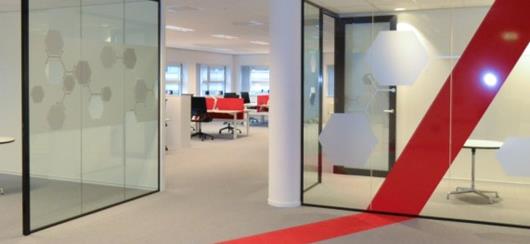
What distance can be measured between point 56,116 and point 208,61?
1595 cm

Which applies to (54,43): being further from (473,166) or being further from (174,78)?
(174,78)

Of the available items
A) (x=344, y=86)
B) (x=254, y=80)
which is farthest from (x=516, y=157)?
(x=254, y=80)

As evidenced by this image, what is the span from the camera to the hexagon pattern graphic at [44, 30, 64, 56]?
4.86 meters

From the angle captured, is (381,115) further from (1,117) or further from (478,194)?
(1,117)

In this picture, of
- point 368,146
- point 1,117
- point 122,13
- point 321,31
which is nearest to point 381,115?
point 368,146

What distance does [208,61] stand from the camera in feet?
68.1

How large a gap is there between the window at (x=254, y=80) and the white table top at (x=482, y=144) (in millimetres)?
17061

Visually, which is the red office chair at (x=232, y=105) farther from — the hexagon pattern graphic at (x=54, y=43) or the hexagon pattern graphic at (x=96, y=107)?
the hexagon pattern graphic at (x=54, y=43)

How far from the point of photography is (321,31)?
6.18m

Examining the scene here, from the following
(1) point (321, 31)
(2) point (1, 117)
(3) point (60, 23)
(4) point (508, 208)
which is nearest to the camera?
(3) point (60, 23)

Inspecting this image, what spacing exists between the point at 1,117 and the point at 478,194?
264 inches

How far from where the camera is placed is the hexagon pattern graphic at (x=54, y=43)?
486 cm

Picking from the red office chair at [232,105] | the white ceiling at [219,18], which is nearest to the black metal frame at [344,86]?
the white ceiling at [219,18]

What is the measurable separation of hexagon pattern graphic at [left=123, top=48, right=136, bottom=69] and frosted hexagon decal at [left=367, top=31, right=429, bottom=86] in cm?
273
